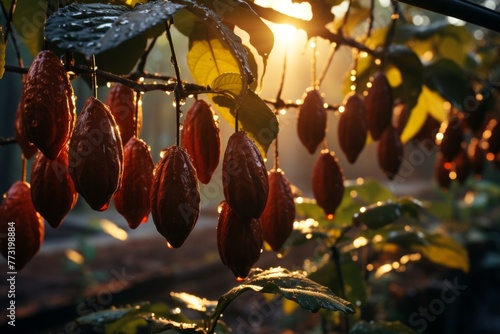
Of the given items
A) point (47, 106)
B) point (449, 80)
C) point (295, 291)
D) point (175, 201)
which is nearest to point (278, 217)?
point (295, 291)

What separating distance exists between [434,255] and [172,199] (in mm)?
1015

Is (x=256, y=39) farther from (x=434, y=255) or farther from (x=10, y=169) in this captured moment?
(x=10, y=169)

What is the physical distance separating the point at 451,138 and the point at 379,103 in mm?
380

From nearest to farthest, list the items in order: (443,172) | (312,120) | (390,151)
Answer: (312,120) → (390,151) → (443,172)

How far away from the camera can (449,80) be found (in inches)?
41.6

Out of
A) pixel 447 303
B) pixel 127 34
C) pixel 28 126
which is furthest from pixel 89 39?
pixel 447 303

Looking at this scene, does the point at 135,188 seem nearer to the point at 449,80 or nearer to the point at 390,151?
the point at 390,151

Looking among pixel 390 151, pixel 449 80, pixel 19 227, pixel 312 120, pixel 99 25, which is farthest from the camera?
pixel 449 80

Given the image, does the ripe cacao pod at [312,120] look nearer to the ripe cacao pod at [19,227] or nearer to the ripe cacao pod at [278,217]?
the ripe cacao pod at [278,217]

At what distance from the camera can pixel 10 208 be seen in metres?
0.64

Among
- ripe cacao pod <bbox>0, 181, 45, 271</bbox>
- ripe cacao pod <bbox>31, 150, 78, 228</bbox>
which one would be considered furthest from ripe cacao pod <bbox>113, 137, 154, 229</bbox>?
ripe cacao pod <bbox>0, 181, 45, 271</bbox>

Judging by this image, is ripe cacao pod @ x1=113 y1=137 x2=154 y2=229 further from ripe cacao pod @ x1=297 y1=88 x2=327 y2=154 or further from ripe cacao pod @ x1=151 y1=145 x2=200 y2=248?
ripe cacao pod @ x1=297 y1=88 x2=327 y2=154

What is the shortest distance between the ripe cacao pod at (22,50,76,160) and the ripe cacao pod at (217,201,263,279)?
0.19m

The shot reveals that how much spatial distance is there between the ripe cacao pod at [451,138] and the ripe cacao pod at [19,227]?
2.95 feet
